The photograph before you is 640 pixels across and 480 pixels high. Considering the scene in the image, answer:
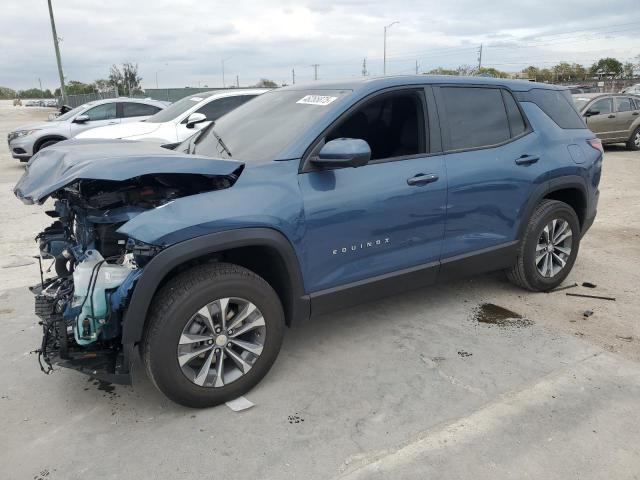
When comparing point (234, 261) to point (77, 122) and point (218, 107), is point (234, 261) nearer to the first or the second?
point (218, 107)

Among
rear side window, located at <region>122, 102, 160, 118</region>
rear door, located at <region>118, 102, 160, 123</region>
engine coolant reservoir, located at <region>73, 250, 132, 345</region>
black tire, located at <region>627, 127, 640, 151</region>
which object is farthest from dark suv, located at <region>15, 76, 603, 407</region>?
black tire, located at <region>627, 127, 640, 151</region>

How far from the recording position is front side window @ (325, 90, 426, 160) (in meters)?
3.68

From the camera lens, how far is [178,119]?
9094 millimetres

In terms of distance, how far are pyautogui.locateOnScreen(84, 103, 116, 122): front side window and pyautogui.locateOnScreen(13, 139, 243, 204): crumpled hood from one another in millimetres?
10021

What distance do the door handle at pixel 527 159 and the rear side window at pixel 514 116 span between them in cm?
20

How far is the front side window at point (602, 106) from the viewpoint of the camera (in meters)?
13.8

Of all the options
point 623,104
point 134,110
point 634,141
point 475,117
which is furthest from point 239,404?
point 634,141

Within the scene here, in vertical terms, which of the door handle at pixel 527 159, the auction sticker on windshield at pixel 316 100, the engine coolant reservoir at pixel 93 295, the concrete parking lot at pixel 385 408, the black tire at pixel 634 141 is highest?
the auction sticker on windshield at pixel 316 100

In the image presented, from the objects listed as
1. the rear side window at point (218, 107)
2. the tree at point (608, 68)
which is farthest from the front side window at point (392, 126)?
the tree at point (608, 68)

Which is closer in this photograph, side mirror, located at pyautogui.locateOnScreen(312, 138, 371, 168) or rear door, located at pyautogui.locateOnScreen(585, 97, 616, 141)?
side mirror, located at pyautogui.locateOnScreen(312, 138, 371, 168)

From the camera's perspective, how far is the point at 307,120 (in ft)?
11.0

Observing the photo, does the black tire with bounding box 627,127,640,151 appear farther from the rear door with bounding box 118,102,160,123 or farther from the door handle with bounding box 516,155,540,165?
the rear door with bounding box 118,102,160,123

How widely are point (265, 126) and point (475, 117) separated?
5.32 ft

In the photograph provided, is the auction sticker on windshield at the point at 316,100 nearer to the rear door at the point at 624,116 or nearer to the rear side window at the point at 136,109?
the rear side window at the point at 136,109
